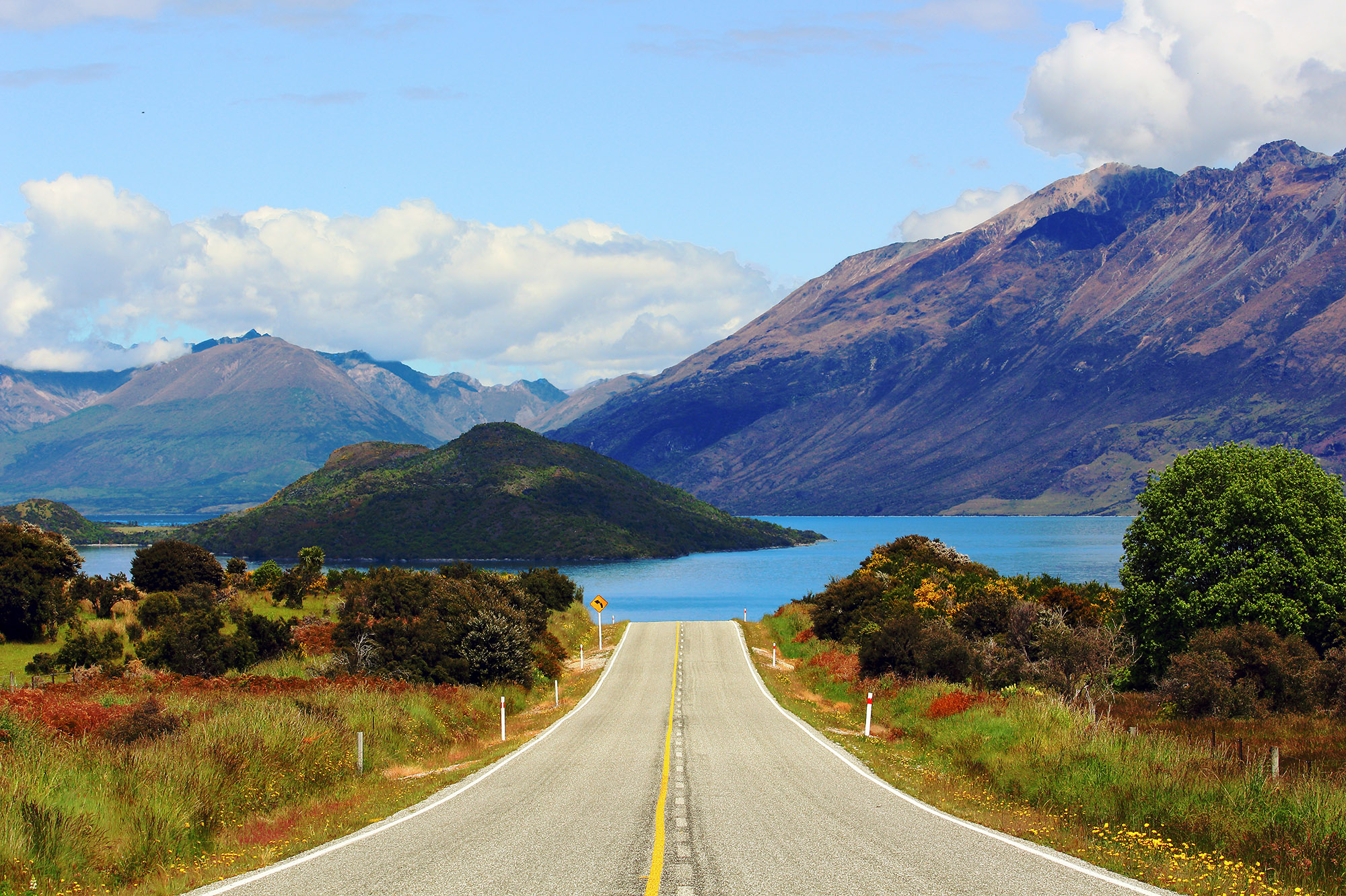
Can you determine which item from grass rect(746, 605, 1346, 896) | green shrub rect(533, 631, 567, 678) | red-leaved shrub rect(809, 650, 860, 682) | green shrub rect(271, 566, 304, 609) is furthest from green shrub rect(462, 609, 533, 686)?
green shrub rect(271, 566, 304, 609)

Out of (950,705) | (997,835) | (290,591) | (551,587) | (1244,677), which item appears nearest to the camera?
(997,835)

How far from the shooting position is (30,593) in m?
38.5

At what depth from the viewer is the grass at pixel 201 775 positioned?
1232cm

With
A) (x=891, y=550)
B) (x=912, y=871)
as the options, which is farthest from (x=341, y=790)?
(x=891, y=550)

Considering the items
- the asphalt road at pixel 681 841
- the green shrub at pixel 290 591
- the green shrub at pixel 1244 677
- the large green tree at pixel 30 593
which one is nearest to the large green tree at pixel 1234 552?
the green shrub at pixel 1244 677

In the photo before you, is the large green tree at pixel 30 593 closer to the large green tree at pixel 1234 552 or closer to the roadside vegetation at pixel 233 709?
the roadside vegetation at pixel 233 709

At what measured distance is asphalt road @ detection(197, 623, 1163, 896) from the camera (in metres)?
10.9

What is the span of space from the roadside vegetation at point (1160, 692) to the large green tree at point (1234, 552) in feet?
0.22

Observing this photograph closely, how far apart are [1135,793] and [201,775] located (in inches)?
555

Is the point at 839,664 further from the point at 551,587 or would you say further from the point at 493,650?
the point at 551,587

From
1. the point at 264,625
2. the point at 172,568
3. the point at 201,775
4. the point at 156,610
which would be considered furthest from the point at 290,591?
the point at 201,775

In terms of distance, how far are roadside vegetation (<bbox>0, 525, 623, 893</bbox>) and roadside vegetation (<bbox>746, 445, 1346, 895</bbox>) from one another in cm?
1012

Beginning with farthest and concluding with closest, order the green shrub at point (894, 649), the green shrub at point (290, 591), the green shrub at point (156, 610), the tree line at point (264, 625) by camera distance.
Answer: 1. the green shrub at point (290, 591)
2. the green shrub at point (156, 610)
3. the green shrub at point (894, 649)
4. the tree line at point (264, 625)

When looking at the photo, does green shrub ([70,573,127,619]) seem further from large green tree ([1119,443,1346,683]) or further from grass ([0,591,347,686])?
large green tree ([1119,443,1346,683])
